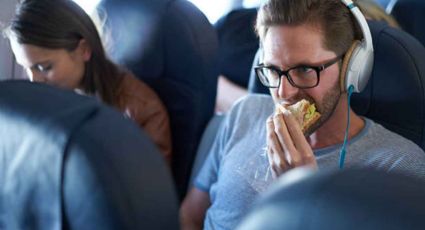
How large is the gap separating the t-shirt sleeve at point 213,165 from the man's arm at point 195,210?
3 centimetres

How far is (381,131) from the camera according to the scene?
1.34 metres

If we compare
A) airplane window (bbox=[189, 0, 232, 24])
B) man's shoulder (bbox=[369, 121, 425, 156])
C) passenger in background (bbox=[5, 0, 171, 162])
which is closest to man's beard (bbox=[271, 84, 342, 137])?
man's shoulder (bbox=[369, 121, 425, 156])

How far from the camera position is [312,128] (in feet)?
4.44

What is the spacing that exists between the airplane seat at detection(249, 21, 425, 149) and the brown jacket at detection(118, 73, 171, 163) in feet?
2.13

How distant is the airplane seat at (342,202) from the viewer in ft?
1.68

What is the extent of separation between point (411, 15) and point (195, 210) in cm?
145

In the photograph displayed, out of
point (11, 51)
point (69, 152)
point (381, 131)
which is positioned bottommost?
point (11, 51)

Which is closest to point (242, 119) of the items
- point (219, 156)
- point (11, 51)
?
point (219, 156)

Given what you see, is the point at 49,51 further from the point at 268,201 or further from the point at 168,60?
the point at 268,201

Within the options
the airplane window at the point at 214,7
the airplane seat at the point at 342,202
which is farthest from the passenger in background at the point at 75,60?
the airplane window at the point at 214,7

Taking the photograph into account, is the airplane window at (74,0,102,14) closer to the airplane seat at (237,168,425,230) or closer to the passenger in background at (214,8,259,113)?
the passenger in background at (214,8,259,113)

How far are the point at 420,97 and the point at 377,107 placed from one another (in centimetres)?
11

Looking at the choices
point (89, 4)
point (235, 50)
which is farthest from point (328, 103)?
point (235, 50)

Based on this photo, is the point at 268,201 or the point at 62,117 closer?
the point at 268,201
